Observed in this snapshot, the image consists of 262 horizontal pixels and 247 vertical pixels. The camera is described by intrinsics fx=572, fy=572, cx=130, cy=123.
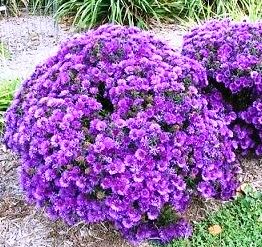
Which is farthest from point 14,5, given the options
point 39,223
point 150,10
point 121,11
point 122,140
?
point 122,140

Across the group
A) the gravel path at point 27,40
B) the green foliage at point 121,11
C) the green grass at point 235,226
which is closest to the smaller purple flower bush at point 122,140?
the green grass at point 235,226

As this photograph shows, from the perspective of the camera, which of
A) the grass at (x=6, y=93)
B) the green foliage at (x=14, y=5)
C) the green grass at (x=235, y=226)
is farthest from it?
the green foliage at (x=14, y=5)

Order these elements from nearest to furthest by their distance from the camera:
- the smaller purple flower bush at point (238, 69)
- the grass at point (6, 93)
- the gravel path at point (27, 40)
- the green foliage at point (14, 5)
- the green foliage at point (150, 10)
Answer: the smaller purple flower bush at point (238, 69) < the grass at point (6, 93) < the gravel path at point (27, 40) < the green foliage at point (150, 10) < the green foliage at point (14, 5)

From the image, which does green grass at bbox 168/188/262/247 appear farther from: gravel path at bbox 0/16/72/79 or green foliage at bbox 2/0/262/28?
green foliage at bbox 2/0/262/28

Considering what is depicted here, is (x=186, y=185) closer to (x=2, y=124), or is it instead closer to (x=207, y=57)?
(x=207, y=57)

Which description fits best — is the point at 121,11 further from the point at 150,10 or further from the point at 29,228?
the point at 29,228

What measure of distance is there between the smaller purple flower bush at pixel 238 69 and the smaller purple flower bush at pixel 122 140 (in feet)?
0.84

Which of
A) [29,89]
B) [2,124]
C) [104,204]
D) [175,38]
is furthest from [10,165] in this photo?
[175,38]

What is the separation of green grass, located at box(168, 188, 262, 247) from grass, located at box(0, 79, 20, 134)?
1.76 metres

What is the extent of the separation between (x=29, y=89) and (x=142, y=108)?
82 cm

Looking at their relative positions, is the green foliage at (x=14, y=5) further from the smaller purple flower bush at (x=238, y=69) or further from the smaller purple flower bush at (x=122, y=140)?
the smaller purple flower bush at (x=122, y=140)

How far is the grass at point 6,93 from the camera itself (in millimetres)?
4543

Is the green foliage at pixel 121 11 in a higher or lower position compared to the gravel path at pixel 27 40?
higher

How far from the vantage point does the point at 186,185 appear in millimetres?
3289
